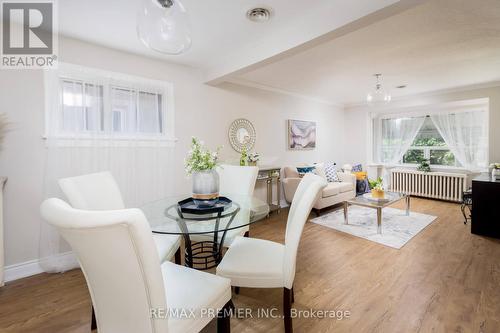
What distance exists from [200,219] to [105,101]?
192 cm

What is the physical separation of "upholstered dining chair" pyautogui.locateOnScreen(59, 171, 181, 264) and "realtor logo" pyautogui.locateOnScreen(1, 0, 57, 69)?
143 cm

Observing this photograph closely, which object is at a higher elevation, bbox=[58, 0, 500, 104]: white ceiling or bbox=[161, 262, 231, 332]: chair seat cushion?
bbox=[58, 0, 500, 104]: white ceiling

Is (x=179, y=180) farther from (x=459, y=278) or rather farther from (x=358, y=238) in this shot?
(x=459, y=278)

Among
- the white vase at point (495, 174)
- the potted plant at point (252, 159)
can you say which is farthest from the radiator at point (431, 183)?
the potted plant at point (252, 159)

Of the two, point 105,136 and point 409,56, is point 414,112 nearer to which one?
point 409,56

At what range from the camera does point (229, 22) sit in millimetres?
2221

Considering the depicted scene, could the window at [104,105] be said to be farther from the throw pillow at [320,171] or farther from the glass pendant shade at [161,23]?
the throw pillow at [320,171]

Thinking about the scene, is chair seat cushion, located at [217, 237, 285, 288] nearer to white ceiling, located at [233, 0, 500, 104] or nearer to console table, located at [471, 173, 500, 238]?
white ceiling, located at [233, 0, 500, 104]

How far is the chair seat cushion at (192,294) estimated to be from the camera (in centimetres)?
107

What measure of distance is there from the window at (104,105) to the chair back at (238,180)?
1.10 meters

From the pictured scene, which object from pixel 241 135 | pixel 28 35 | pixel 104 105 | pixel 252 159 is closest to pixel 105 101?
pixel 104 105

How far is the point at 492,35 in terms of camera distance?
2451mm

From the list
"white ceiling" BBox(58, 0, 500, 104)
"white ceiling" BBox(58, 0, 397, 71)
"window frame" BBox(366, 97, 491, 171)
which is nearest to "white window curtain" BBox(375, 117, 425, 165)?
"window frame" BBox(366, 97, 491, 171)

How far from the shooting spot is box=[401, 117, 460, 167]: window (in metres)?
5.33
